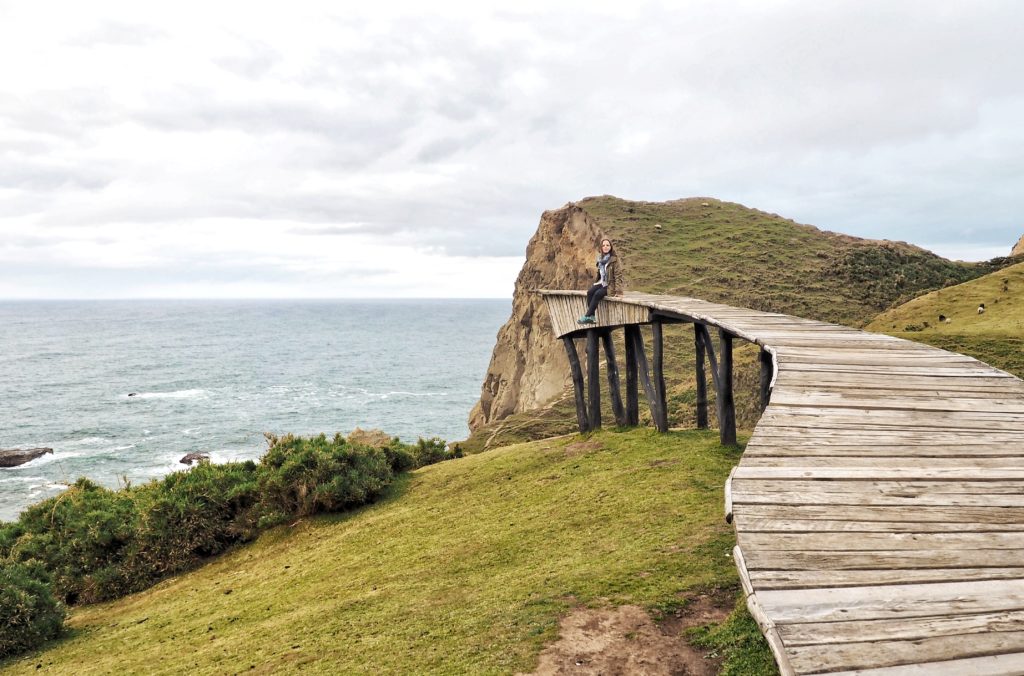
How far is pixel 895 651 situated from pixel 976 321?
86.9ft

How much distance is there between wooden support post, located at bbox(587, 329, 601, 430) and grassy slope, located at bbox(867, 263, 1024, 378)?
34.8 feet

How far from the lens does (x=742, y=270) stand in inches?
1791

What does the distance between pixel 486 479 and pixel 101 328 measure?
649 ft

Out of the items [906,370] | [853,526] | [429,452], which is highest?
[906,370]

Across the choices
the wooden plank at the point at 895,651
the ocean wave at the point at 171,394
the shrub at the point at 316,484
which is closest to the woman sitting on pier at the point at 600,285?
the shrub at the point at 316,484

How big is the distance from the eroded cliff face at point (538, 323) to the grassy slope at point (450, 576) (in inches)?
1127

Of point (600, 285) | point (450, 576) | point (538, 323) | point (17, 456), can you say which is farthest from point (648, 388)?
point (17, 456)

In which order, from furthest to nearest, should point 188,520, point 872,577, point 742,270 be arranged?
point 742,270 → point 188,520 → point 872,577

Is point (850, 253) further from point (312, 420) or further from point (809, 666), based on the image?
point (809, 666)

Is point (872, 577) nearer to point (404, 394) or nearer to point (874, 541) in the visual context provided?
point (874, 541)

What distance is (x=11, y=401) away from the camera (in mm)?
68688

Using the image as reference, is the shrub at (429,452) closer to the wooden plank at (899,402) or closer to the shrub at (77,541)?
the shrub at (77,541)

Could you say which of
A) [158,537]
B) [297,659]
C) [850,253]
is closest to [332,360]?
[850,253]

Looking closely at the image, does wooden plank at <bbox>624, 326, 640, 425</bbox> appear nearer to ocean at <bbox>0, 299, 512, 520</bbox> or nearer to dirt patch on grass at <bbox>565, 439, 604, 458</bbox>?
dirt patch on grass at <bbox>565, 439, 604, 458</bbox>
